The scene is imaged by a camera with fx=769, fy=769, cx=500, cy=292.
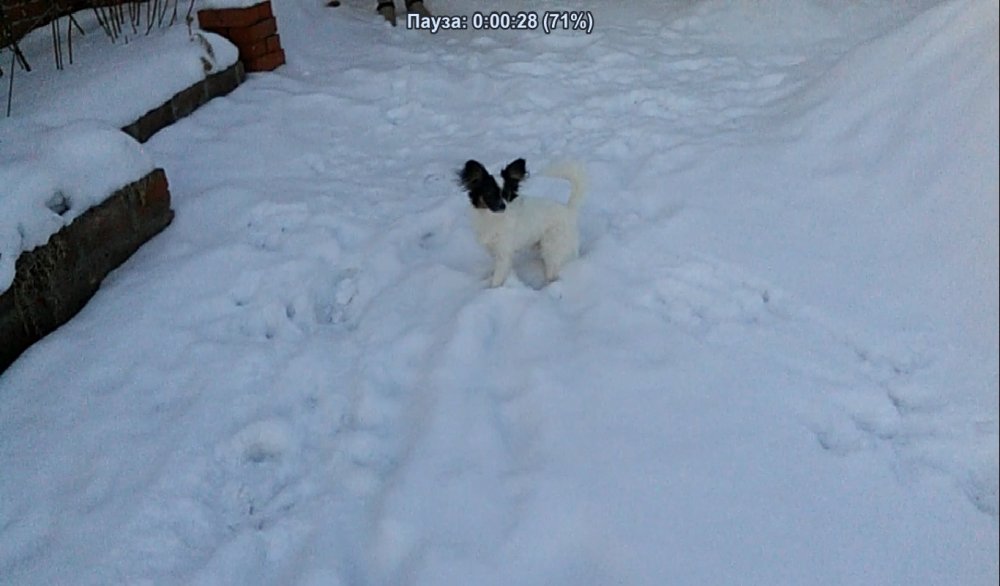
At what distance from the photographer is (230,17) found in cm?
409

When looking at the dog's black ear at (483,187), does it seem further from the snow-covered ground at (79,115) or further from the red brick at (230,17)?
the red brick at (230,17)

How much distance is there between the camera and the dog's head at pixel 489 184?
2281 mm

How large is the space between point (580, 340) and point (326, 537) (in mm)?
918

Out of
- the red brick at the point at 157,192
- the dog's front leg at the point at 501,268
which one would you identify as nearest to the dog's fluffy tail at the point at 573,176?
the dog's front leg at the point at 501,268

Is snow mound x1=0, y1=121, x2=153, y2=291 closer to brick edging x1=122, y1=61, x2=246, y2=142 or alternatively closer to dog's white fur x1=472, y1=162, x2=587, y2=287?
brick edging x1=122, y1=61, x2=246, y2=142

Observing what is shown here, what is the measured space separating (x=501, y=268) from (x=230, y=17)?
2547 mm

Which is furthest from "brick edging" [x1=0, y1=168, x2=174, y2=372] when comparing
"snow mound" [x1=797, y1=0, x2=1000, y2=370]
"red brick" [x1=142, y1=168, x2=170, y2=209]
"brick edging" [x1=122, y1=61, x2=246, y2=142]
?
"snow mound" [x1=797, y1=0, x2=1000, y2=370]

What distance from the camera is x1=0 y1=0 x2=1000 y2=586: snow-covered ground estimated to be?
1.71 meters

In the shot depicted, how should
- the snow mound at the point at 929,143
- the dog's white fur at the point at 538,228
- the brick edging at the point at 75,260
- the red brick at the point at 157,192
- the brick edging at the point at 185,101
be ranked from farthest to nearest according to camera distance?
the brick edging at the point at 185,101, the red brick at the point at 157,192, the dog's white fur at the point at 538,228, the brick edging at the point at 75,260, the snow mound at the point at 929,143

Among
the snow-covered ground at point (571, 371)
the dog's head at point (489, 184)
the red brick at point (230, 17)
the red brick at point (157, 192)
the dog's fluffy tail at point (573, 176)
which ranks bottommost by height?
the snow-covered ground at point (571, 371)

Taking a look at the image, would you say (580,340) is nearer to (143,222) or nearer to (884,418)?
(884,418)

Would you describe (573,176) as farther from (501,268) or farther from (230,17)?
(230,17)

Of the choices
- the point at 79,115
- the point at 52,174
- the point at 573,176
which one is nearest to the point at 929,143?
the point at 573,176

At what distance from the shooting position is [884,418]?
1940 millimetres
